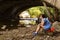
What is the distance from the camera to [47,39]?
325 inches

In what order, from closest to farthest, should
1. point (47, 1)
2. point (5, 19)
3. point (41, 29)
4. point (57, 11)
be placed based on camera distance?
point (41, 29) → point (47, 1) → point (57, 11) → point (5, 19)

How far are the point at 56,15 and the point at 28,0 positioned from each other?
8.58 ft

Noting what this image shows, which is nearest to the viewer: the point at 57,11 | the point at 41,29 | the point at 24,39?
the point at 24,39

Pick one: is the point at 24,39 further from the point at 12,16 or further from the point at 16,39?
the point at 12,16

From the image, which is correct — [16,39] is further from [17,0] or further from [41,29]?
[17,0]

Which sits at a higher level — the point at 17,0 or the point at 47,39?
the point at 17,0

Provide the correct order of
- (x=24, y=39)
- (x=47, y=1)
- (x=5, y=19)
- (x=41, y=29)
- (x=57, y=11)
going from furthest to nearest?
(x=5, y=19) → (x=57, y=11) → (x=47, y=1) → (x=41, y=29) → (x=24, y=39)

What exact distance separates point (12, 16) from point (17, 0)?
139 cm

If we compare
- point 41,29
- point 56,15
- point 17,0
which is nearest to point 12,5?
point 17,0

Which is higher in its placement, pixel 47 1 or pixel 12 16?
pixel 47 1

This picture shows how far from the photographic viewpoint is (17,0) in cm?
1652

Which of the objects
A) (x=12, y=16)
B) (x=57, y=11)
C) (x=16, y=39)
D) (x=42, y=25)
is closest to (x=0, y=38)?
(x=16, y=39)

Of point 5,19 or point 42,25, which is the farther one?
point 5,19

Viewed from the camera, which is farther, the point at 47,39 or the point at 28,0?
the point at 28,0
